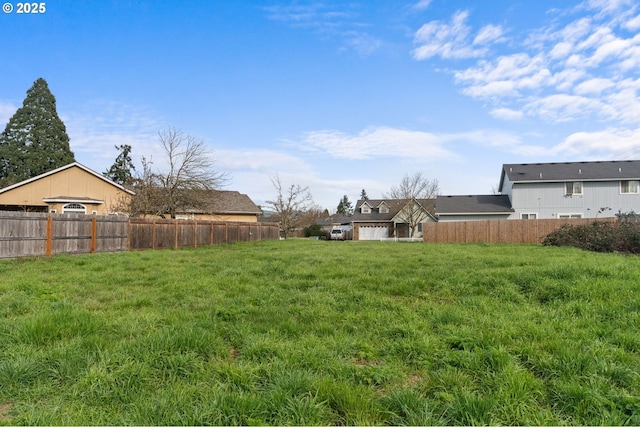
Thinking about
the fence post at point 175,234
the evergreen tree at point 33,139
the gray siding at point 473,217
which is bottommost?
the fence post at point 175,234

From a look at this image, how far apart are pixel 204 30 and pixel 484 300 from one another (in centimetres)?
1007

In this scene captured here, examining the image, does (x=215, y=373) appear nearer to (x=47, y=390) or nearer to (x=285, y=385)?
(x=285, y=385)

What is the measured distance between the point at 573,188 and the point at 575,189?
156 mm

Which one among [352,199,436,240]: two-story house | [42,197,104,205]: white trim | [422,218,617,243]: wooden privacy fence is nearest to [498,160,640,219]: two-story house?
[422,218,617,243]: wooden privacy fence

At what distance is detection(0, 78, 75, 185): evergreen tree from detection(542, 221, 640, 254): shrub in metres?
49.0

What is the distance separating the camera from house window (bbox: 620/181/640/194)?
27.1 meters

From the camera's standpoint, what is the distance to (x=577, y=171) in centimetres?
2838

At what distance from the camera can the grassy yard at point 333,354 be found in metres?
2.53

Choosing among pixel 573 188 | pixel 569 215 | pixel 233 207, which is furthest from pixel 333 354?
pixel 233 207

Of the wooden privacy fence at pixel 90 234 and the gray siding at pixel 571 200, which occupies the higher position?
the gray siding at pixel 571 200

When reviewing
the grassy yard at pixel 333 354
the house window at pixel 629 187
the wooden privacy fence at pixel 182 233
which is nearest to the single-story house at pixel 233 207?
the wooden privacy fence at pixel 182 233

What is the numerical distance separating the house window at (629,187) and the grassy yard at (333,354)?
27.6 metres

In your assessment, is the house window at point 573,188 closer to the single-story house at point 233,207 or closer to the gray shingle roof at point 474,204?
the gray shingle roof at point 474,204

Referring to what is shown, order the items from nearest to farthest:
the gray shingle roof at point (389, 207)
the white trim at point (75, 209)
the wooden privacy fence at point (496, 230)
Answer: the wooden privacy fence at point (496, 230)
the white trim at point (75, 209)
the gray shingle roof at point (389, 207)
